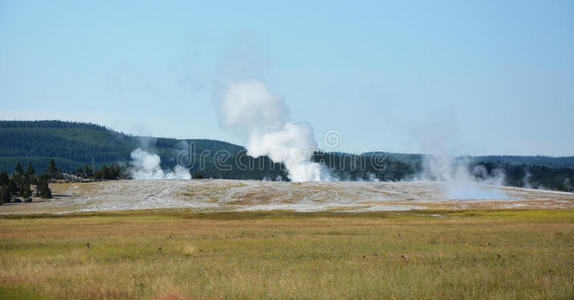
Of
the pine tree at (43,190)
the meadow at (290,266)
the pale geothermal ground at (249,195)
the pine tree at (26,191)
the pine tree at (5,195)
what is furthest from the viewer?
the pine tree at (43,190)

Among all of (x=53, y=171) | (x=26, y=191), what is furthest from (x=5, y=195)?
(x=53, y=171)

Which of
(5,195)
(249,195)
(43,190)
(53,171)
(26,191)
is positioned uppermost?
(53,171)

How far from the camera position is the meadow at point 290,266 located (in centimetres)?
1936

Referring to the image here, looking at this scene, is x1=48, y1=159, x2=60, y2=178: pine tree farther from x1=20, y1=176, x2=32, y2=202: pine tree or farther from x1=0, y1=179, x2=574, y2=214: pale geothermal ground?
x1=20, y1=176, x2=32, y2=202: pine tree

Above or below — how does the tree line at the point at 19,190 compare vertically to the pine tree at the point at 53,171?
below

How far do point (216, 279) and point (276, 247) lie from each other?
11347 mm

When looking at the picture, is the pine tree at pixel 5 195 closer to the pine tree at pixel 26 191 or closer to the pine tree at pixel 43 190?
the pine tree at pixel 26 191

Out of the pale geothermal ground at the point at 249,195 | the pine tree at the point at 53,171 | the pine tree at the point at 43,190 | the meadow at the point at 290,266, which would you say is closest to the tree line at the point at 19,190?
the pine tree at the point at 43,190

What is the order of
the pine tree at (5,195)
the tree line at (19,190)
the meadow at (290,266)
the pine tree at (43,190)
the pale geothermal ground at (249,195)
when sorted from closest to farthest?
the meadow at (290,266)
the pine tree at (5,195)
the tree line at (19,190)
the pale geothermal ground at (249,195)
the pine tree at (43,190)

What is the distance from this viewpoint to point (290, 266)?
2522 cm

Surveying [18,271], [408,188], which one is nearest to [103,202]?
[408,188]

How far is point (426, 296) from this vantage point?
60.8 ft

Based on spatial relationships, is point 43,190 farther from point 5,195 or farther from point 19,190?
point 5,195

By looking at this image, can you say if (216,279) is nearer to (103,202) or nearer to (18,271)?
(18,271)
